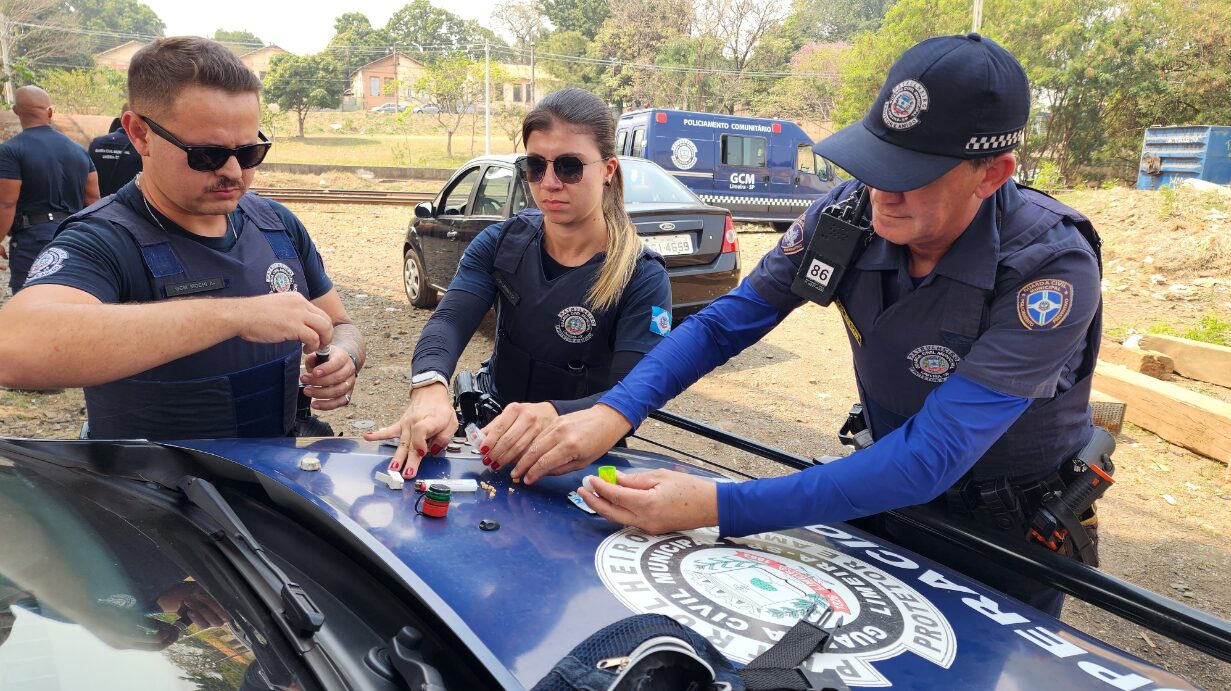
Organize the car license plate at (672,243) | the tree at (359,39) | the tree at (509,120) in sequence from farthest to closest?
the tree at (359,39) → the tree at (509,120) → the car license plate at (672,243)

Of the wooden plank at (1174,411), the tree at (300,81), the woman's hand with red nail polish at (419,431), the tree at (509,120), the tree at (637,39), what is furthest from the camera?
the tree at (300,81)

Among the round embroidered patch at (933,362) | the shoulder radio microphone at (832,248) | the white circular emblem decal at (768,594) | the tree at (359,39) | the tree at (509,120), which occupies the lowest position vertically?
the white circular emblem decal at (768,594)

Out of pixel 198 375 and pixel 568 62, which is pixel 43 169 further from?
pixel 568 62

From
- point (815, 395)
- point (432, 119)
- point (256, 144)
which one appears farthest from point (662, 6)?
point (256, 144)

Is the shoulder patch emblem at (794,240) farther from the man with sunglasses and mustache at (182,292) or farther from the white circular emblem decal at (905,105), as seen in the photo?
the man with sunglasses and mustache at (182,292)

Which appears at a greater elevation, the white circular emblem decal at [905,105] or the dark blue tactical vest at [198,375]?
the white circular emblem decal at [905,105]

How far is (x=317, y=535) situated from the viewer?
4.66 feet

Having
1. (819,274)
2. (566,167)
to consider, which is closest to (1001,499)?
(819,274)

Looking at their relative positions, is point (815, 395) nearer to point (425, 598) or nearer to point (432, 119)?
point (425, 598)

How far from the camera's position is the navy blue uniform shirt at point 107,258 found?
1787 millimetres

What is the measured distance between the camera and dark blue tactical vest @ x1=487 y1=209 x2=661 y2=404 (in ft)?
8.07

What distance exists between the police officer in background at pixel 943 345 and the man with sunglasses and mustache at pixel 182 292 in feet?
2.39

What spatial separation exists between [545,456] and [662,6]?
154 ft

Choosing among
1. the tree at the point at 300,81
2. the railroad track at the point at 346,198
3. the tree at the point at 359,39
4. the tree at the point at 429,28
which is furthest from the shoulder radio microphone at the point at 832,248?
the tree at the point at 429,28
